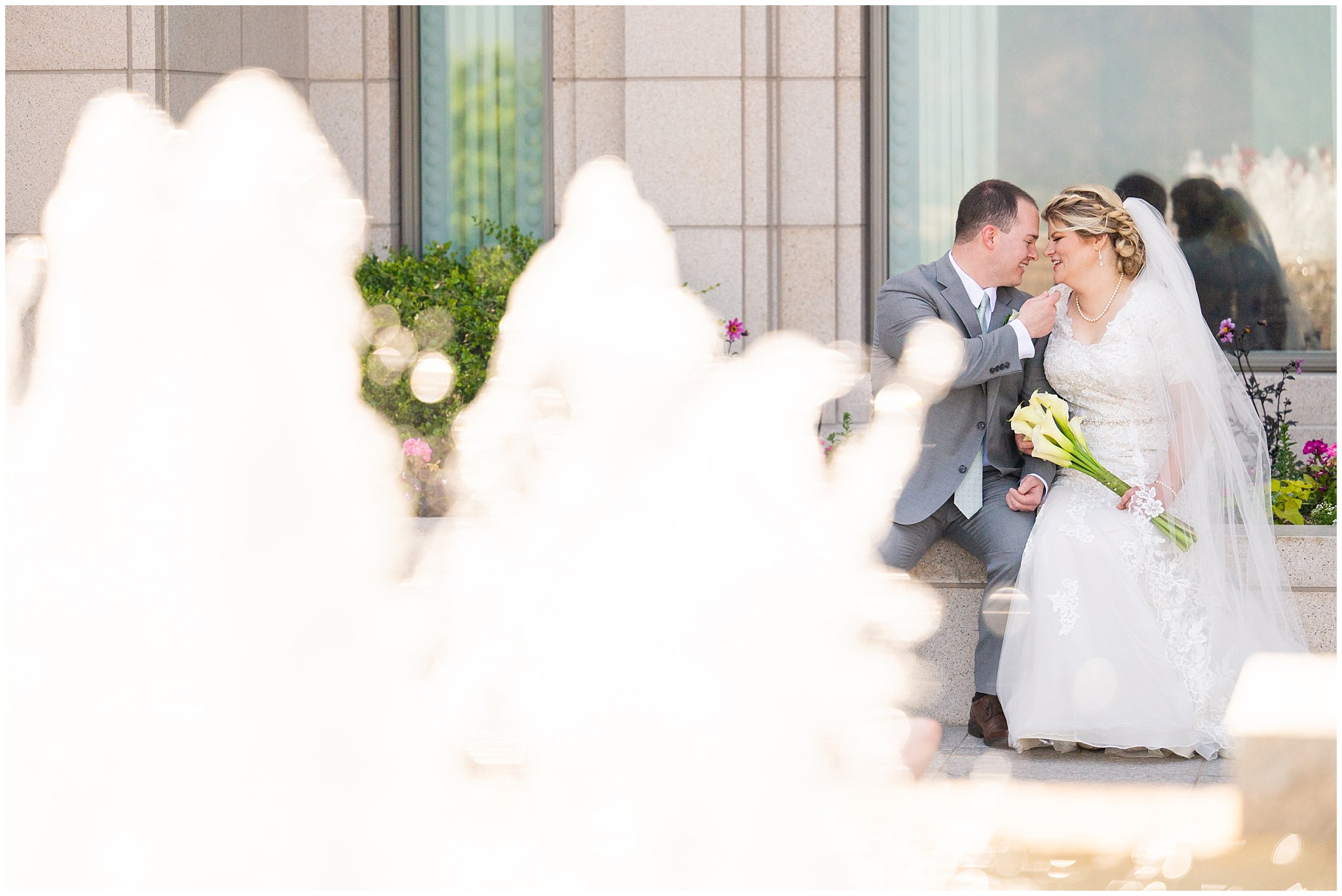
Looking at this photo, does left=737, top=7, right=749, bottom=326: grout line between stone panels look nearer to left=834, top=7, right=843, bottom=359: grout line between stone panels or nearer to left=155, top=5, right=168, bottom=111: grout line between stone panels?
left=834, top=7, right=843, bottom=359: grout line between stone panels

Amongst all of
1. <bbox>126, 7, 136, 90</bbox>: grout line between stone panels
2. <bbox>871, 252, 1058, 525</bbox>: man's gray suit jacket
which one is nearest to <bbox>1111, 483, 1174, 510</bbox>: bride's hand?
<bbox>871, 252, 1058, 525</bbox>: man's gray suit jacket

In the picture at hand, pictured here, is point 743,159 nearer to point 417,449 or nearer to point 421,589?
point 417,449

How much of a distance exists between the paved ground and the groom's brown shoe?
42 millimetres

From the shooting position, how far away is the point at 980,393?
5531 millimetres

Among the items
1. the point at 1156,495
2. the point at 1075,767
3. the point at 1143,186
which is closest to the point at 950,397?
the point at 1156,495

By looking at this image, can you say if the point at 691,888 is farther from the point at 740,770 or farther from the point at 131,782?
the point at 131,782

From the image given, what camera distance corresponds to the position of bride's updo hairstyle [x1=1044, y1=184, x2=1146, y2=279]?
17.6 feet

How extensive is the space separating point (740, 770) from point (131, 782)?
86.2 inches

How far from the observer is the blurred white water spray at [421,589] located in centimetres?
458

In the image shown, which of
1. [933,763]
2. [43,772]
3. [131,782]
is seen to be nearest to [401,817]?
[131,782]

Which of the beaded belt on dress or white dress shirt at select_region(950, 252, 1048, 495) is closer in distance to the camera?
the beaded belt on dress

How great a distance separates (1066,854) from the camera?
163 inches

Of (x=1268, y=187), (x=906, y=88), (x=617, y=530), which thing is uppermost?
(x=906, y=88)

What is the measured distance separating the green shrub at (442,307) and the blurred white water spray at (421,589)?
0.41ft
